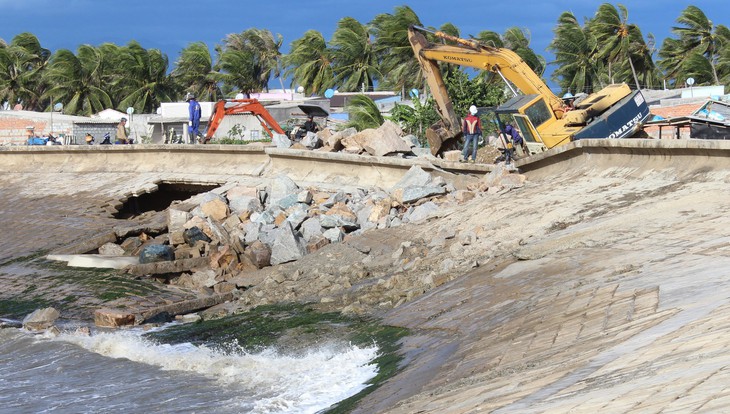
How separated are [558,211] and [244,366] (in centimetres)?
580

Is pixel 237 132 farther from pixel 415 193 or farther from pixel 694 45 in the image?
pixel 694 45

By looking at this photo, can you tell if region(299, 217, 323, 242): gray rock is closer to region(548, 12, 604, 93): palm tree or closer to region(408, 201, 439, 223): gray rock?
region(408, 201, 439, 223): gray rock

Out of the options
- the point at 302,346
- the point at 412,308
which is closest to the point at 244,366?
the point at 302,346

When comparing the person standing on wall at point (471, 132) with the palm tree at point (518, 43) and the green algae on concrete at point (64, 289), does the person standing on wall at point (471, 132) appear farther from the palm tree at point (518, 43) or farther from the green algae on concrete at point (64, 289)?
the palm tree at point (518, 43)

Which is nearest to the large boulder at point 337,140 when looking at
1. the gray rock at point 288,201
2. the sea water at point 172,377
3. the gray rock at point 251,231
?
the gray rock at point 288,201

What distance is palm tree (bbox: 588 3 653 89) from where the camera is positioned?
48.6 metres

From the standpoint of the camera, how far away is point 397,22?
47.8 metres

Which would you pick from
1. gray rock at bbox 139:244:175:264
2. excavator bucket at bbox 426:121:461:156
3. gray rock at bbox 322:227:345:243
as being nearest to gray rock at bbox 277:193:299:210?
gray rock at bbox 322:227:345:243

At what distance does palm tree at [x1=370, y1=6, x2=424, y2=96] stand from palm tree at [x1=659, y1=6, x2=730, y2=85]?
44.6 feet

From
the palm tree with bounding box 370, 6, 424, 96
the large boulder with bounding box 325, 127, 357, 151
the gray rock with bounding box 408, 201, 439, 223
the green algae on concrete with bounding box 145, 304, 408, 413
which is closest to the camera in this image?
the green algae on concrete with bounding box 145, 304, 408, 413

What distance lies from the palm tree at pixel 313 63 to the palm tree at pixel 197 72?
6624 mm

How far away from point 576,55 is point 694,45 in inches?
251

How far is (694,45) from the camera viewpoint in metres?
50.8

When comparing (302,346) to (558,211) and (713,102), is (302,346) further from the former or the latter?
(713,102)
